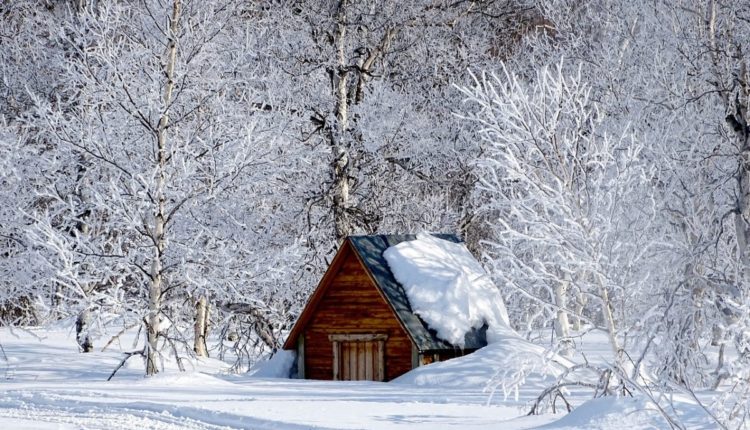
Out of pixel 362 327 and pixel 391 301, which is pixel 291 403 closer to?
pixel 391 301

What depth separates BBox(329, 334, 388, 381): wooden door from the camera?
19859 mm

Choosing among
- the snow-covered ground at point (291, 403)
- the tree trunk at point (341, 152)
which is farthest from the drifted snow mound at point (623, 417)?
the tree trunk at point (341, 152)

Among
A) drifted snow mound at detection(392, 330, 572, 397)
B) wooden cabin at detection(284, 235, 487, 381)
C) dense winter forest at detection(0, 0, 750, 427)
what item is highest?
dense winter forest at detection(0, 0, 750, 427)

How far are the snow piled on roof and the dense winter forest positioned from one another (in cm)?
115

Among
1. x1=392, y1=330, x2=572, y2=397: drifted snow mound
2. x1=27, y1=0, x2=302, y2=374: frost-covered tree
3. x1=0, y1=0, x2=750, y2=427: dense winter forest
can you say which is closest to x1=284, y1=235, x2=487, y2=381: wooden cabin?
x1=392, y1=330, x2=572, y2=397: drifted snow mound

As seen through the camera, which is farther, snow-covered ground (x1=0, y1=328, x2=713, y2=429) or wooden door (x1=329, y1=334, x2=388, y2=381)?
wooden door (x1=329, y1=334, x2=388, y2=381)

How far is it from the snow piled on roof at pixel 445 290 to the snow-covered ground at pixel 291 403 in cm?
108

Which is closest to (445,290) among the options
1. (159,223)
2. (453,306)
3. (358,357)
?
(453,306)

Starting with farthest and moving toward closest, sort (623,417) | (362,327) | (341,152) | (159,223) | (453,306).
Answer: (341,152) < (362,327) < (453,306) < (159,223) < (623,417)

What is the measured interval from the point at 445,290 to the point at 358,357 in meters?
2.02

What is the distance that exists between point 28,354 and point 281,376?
24.0 ft

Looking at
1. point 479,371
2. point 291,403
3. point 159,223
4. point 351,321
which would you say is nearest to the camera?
point 291,403

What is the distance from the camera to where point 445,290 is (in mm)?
19938

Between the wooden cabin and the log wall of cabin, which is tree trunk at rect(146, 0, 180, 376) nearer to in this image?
the wooden cabin
